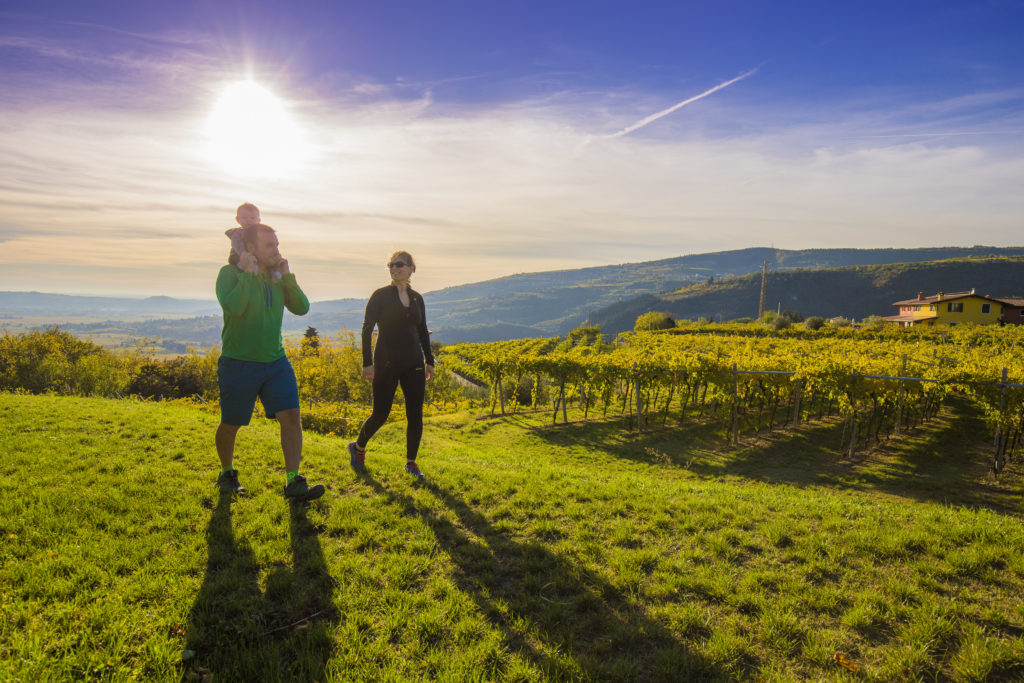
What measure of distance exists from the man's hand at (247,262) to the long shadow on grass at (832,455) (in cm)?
1003

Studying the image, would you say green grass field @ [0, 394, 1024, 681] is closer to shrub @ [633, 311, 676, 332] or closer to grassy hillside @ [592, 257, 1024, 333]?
shrub @ [633, 311, 676, 332]

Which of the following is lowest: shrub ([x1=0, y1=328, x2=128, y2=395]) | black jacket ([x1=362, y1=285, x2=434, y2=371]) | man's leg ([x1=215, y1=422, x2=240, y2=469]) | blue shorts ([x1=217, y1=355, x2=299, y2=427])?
shrub ([x1=0, y1=328, x2=128, y2=395])

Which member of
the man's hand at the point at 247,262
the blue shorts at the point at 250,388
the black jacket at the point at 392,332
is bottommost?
the blue shorts at the point at 250,388

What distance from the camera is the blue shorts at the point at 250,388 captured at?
4125 millimetres

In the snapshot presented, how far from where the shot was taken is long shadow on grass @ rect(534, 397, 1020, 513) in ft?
30.7

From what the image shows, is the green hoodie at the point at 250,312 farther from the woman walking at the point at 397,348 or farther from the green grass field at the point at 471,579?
the green grass field at the point at 471,579

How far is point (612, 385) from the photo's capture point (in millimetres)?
16672

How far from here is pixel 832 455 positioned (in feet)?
39.6

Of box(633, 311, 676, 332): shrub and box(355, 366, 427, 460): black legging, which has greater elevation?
box(355, 366, 427, 460): black legging

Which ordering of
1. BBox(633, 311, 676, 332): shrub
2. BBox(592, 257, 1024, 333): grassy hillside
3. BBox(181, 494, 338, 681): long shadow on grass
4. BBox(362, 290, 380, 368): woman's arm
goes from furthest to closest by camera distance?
BBox(592, 257, 1024, 333): grassy hillside
BBox(633, 311, 676, 332): shrub
BBox(362, 290, 380, 368): woman's arm
BBox(181, 494, 338, 681): long shadow on grass

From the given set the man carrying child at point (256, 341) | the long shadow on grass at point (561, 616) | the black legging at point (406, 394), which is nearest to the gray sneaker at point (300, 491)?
the man carrying child at point (256, 341)

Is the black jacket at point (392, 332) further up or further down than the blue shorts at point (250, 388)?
further up

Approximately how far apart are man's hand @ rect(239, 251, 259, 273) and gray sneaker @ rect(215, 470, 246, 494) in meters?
2.16

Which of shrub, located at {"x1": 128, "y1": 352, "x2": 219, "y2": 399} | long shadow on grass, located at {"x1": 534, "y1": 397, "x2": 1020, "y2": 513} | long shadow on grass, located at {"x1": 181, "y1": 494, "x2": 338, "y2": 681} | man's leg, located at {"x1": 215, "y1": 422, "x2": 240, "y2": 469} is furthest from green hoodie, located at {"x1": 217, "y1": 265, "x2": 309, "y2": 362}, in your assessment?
shrub, located at {"x1": 128, "y1": 352, "x2": 219, "y2": 399}
